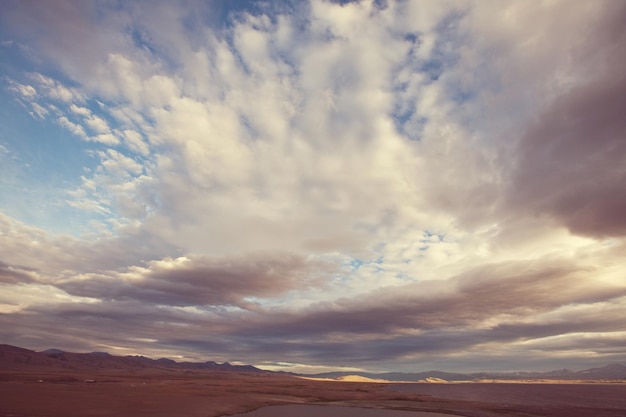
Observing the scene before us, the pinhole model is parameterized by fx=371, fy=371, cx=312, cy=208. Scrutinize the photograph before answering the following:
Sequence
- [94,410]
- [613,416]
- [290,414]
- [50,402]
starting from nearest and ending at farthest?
[94,410], [50,402], [290,414], [613,416]

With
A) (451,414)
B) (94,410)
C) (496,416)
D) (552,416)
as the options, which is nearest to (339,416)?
(451,414)

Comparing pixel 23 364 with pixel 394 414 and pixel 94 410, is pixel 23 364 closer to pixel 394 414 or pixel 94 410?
pixel 94 410

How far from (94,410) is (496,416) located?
Result: 160 feet

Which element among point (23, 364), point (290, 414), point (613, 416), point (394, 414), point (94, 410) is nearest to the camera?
point (94, 410)

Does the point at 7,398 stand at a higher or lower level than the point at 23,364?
lower

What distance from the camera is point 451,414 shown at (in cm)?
5122

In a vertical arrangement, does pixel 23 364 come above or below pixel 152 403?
above

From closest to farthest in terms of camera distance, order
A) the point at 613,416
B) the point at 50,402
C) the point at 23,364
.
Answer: the point at 50,402 → the point at 613,416 → the point at 23,364

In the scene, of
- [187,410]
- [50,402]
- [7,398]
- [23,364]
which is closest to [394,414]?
[187,410]

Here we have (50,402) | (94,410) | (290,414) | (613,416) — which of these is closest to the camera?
(94,410)

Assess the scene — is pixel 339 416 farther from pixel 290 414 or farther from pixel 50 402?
pixel 50 402

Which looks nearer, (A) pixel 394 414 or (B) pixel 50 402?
(B) pixel 50 402

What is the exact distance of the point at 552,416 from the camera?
168 ft

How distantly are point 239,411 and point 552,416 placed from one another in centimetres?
4257
